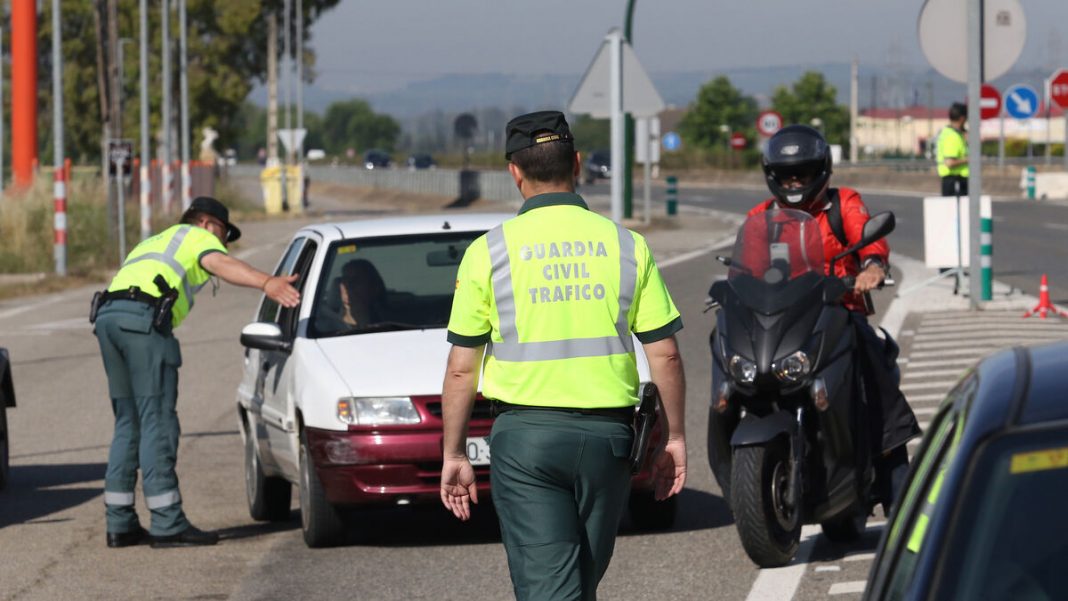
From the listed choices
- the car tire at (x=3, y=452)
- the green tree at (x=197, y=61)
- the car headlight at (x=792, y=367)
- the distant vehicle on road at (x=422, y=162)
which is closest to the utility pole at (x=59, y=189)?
the car tire at (x=3, y=452)

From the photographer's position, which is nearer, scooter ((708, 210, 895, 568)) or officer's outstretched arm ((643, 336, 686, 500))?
officer's outstretched arm ((643, 336, 686, 500))

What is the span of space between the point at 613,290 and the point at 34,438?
8318 mm

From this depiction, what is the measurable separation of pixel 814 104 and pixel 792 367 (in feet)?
499

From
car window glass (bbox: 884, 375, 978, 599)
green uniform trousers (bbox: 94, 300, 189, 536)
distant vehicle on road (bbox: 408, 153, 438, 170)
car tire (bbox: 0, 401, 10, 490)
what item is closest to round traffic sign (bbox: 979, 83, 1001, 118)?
car tire (bbox: 0, 401, 10, 490)

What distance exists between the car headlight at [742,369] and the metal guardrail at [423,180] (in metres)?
36.9

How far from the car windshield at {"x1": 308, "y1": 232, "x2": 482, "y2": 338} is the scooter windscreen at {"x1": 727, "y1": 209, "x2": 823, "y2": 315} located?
6.56 feet

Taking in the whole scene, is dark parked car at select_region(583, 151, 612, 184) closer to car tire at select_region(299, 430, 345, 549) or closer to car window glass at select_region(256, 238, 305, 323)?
car window glass at select_region(256, 238, 305, 323)

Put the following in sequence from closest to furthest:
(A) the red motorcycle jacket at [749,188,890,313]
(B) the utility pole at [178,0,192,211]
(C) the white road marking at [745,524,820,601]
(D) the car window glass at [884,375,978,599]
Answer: (D) the car window glass at [884,375,978,599] < (C) the white road marking at [745,524,820,601] < (A) the red motorcycle jacket at [749,188,890,313] < (B) the utility pole at [178,0,192,211]

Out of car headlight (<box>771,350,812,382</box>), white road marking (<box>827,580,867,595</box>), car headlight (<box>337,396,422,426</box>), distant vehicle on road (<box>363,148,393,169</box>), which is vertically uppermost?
car headlight (<box>771,350,812,382</box>)

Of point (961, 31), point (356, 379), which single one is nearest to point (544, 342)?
point (356, 379)

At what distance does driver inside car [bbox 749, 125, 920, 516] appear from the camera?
291 inches

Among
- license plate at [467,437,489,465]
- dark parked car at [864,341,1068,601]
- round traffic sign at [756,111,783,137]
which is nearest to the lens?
dark parked car at [864,341,1068,601]

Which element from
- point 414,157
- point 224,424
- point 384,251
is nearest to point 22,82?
point 224,424

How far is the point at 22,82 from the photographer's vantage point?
4662 centimetres
